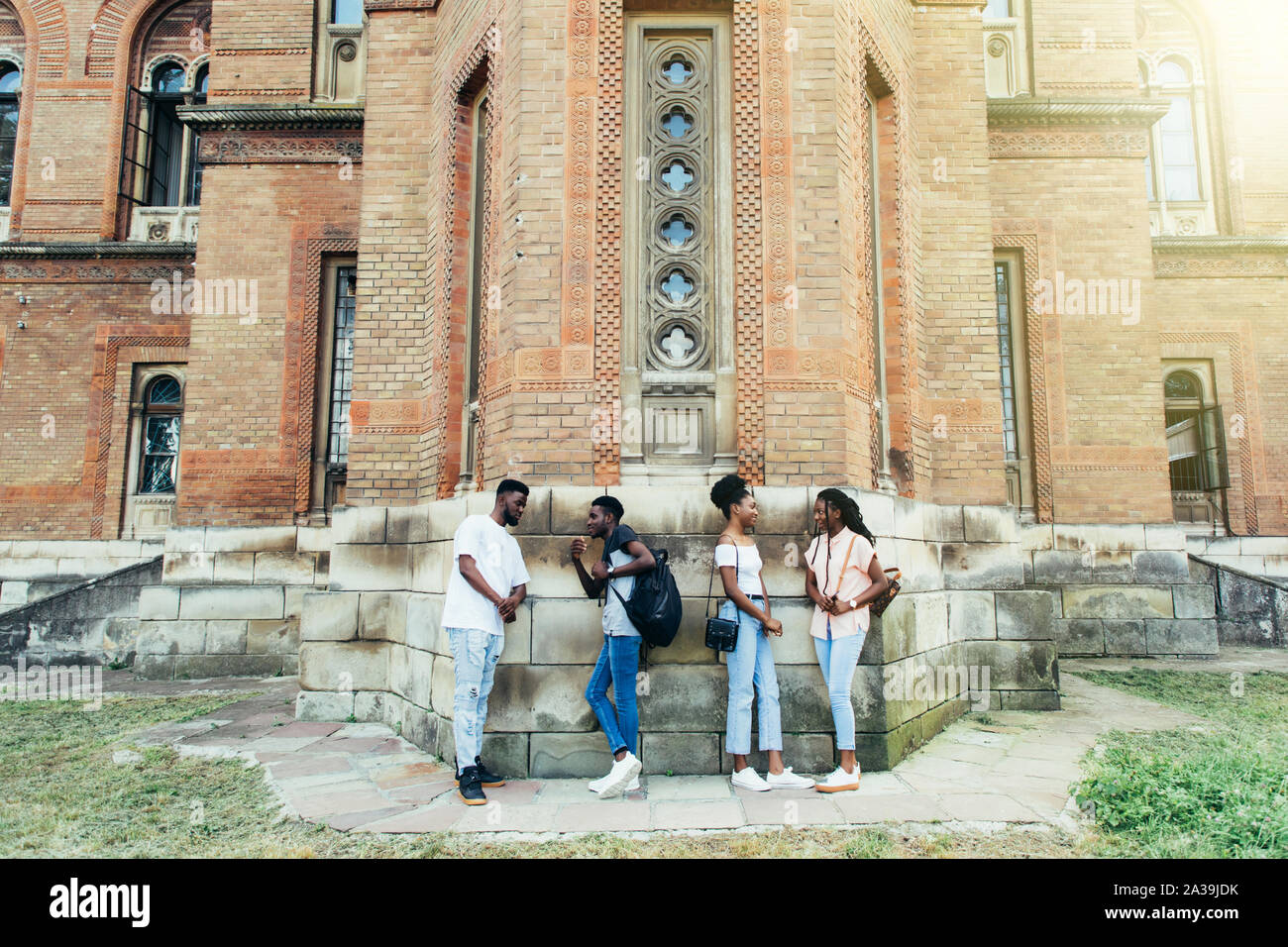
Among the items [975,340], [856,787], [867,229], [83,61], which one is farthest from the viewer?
[83,61]

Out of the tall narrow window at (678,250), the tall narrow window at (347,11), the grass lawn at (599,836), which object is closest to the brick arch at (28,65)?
the tall narrow window at (347,11)

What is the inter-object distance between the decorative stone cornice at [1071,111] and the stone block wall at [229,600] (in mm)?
11169

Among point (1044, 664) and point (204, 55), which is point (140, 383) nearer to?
point (204, 55)

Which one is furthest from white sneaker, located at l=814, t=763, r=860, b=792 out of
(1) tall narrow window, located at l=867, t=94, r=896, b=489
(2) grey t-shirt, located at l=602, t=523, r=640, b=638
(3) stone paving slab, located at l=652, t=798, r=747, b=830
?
(1) tall narrow window, located at l=867, t=94, r=896, b=489

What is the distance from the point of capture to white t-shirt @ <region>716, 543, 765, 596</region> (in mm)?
5016

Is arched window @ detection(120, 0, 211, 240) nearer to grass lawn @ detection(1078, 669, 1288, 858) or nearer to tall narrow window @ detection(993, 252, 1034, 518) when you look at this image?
tall narrow window @ detection(993, 252, 1034, 518)

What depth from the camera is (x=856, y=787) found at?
16.5ft

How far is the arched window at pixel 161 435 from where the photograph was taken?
1422cm

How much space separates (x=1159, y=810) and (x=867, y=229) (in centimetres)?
498

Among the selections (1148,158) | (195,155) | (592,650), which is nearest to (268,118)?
(195,155)

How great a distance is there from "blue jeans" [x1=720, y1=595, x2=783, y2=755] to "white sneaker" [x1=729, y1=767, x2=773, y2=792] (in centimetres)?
12

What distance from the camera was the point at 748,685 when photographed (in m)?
5.07

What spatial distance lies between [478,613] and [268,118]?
31.3 ft

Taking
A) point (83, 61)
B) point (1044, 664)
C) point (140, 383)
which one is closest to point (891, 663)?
point (1044, 664)
